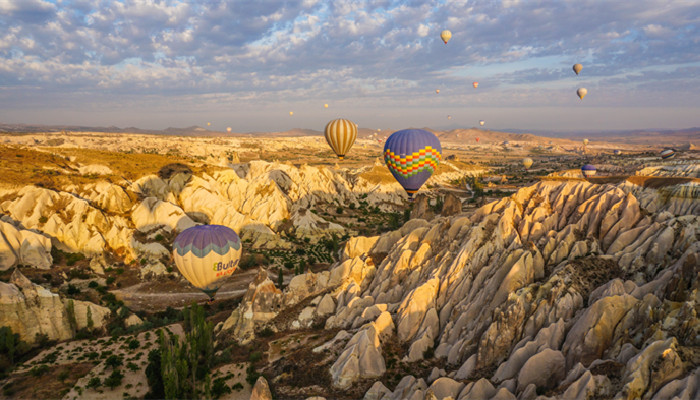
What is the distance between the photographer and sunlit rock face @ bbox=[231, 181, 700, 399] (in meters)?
18.4

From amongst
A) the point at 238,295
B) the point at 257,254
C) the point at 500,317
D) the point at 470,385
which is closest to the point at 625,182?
the point at 500,317

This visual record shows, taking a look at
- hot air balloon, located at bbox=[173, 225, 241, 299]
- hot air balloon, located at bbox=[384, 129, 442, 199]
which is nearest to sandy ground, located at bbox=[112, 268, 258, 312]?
hot air balloon, located at bbox=[173, 225, 241, 299]

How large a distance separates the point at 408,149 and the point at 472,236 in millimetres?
17161

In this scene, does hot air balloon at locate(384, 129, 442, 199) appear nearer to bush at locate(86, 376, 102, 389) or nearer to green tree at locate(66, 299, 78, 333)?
bush at locate(86, 376, 102, 389)

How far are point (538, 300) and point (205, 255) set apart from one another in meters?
28.0

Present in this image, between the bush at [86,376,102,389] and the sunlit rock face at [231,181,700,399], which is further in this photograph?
the bush at [86,376,102,389]

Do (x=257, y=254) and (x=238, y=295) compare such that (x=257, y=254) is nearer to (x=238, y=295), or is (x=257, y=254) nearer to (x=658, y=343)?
(x=238, y=295)

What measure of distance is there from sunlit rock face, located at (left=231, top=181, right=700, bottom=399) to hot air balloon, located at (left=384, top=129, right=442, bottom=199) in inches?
408

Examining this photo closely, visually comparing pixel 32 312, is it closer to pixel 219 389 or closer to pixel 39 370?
pixel 39 370

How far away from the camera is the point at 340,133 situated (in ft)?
212

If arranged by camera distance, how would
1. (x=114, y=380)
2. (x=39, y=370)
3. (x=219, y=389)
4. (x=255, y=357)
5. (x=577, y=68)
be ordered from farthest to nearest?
(x=577, y=68) → (x=255, y=357) → (x=39, y=370) → (x=114, y=380) → (x=219, y=389)

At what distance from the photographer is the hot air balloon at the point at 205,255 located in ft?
120

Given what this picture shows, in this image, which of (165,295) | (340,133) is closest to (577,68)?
(340,133)

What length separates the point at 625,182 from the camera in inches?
1361
